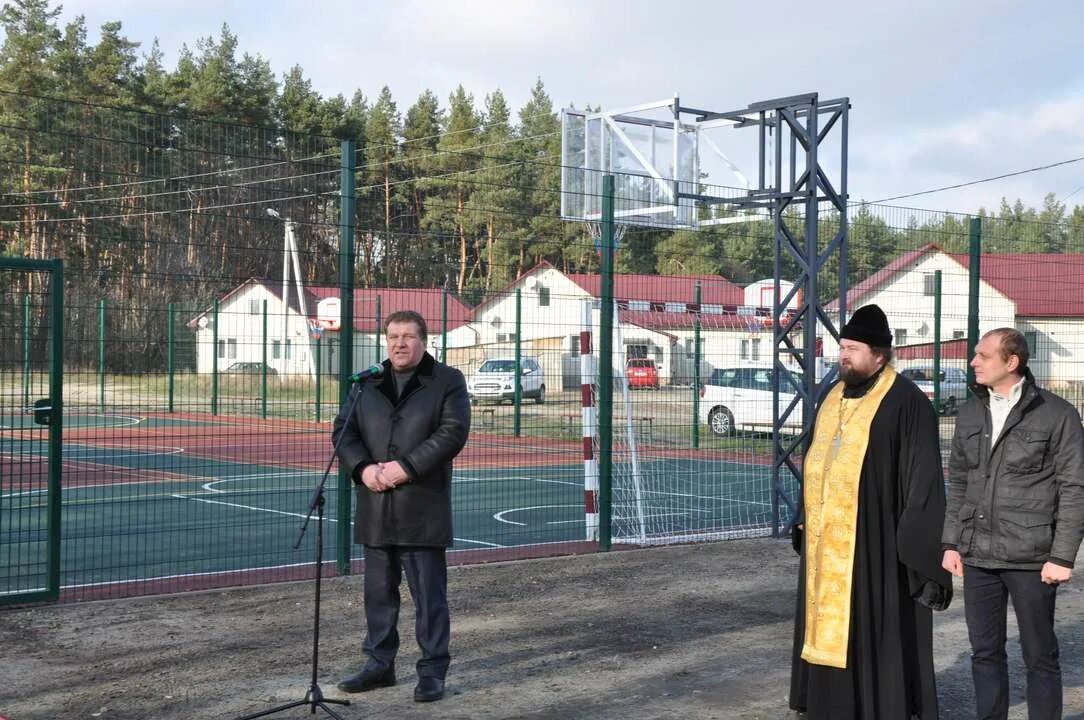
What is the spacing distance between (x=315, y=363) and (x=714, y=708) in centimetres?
535

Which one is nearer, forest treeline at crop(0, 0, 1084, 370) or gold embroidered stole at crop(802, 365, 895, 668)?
gold embroidered stole at crop(802, 365, 895, 668)

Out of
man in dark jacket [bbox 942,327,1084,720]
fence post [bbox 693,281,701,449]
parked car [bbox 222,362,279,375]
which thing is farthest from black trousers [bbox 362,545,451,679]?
fence post [bbox 693,281,701,449]

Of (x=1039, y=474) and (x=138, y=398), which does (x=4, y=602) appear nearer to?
(x=138, y=398)

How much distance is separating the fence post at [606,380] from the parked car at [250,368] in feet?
9.54

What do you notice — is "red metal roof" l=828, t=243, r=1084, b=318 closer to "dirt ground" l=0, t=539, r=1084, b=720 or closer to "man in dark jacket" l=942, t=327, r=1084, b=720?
"dirt ground" l=0, t=539, r=1084, b=720

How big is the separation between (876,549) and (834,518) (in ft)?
0.75

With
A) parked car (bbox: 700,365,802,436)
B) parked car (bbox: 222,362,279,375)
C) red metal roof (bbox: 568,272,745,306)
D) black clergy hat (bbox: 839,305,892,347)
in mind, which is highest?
red metal roof (bbox: 568,272,745,306)

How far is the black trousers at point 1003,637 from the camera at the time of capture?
5441 mm

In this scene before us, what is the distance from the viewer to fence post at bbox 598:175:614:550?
11117 millimetres

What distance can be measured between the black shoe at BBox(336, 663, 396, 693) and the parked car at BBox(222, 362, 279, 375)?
4350mm

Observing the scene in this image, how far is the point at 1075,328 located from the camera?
51.2 feet

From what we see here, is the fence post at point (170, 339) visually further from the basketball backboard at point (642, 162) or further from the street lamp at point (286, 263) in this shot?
the basketball backboard at point (642, 162)

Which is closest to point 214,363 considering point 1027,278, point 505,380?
point 505,380

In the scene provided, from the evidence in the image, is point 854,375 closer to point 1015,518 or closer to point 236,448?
point 1015,518
